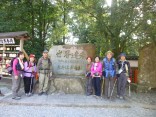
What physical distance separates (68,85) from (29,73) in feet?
5.72

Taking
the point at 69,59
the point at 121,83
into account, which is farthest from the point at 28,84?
the point at 121,83

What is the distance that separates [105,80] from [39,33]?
39.4 ft

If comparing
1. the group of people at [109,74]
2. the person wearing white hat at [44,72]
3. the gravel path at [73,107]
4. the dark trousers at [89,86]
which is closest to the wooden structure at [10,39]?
the person wearing white hat at [44,72]

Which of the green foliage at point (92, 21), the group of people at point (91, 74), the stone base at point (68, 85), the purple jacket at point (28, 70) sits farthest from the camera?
the stone base at point (68, 85)

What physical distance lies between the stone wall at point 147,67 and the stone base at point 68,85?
122 inches

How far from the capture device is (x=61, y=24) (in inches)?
899

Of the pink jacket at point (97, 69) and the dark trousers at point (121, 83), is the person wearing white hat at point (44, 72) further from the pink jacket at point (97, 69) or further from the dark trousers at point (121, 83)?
the dark trousers at point (121, 83)

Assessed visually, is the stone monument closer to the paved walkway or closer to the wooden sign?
the paved walkway

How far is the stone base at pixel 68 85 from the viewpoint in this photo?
33.1 feet

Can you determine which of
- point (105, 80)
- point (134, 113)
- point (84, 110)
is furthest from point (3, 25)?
point (134, 113)

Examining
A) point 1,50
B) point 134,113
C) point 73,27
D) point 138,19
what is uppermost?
point 73,27

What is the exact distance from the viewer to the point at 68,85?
10.1m

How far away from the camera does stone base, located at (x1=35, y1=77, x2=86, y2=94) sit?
10.1 meters

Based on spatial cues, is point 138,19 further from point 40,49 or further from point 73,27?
point 73,27
